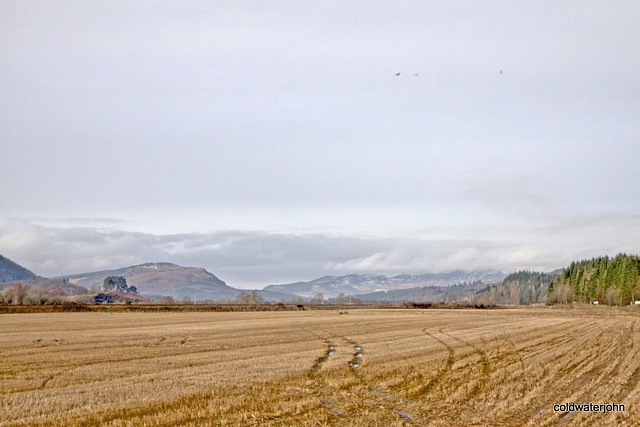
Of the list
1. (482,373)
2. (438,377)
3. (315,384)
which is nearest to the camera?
(315,384)

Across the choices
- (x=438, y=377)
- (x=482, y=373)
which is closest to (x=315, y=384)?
(x=438, y=377)

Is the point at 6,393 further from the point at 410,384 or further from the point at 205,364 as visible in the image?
the point at 410,384

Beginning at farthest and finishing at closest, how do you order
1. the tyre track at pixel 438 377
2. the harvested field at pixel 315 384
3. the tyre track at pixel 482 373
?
the tyre track at pixel 438 377, the tyre track at pixel 482 373, the harvested field at pixel 315 384

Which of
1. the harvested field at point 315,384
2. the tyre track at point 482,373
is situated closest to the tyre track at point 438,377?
the harvested field at point 315,384

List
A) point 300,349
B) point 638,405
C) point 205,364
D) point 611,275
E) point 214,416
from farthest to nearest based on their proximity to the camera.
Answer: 1. point 611,275
2. point 300,349
3. point 205,364
4. point 638,405
5. point 214,416

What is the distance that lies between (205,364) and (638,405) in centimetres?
2262

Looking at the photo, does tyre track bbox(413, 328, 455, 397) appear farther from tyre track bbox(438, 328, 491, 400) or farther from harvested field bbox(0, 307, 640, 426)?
tyre track bbox(438, 328, 491, 400)

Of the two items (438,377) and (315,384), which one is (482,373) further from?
(315,384)

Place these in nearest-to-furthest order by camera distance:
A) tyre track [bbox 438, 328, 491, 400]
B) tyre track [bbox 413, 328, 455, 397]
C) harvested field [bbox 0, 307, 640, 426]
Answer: harvested field [bbox 0, 307, 640, 426]
tyre track [bbox 438, 328, 491, 400]
tyre track [bbox 413, 328, 455, 397]

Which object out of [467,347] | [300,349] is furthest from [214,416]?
[467,347]

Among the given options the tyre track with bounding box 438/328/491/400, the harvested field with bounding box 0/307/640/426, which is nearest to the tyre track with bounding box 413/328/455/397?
the harvested field with bounding box 0/307/640/426

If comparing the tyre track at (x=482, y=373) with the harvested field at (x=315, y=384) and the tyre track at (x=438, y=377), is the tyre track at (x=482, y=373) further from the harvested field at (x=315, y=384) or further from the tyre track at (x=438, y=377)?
the tyre track at (x=438, y=377)

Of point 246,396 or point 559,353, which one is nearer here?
point 246,396

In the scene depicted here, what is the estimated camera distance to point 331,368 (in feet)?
96.0
